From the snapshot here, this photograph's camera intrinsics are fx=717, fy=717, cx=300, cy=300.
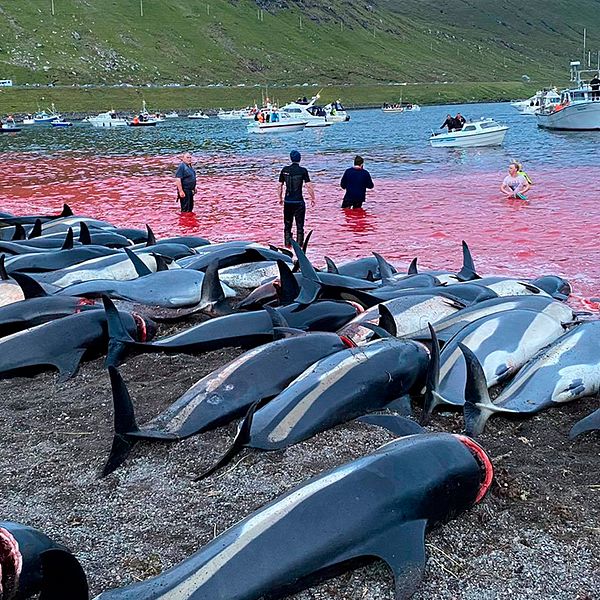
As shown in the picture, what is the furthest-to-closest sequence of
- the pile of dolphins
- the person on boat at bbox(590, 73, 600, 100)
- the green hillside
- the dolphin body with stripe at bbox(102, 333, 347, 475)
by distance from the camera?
1. the green hillside
2. the person on boat at bbox(590, 73, 600, 100)
3. the dolphin body with stripe at bbox(102, 333, 347, 475)
4. the pile of dolphins

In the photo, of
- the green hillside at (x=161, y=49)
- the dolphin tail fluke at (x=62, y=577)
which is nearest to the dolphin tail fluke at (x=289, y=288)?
the dolphin tail fluke at (x=62, y=577)

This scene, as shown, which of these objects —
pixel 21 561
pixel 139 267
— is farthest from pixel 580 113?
pixel 21 561

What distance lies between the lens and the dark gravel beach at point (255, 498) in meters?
4.50

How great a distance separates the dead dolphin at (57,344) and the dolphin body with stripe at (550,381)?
4208 mm

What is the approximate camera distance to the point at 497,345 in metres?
7.58

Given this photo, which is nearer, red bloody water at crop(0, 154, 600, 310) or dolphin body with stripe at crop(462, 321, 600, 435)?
dolphin body with stripe at crop(462, 321, 600, 435)

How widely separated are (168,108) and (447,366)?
4570 inches

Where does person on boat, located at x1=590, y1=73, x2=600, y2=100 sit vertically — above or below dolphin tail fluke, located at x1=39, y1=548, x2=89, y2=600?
above

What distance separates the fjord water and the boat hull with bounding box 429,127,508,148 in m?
0.96

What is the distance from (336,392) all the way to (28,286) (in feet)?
15.8

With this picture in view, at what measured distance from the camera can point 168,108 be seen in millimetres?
116250

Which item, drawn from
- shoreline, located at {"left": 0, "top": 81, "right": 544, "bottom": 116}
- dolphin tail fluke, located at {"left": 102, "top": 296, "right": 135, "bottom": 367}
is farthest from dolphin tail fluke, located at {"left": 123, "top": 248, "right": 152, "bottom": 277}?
shoreline, located at {"left": 0, "top": 81, "right": 544, "bottom": 116}

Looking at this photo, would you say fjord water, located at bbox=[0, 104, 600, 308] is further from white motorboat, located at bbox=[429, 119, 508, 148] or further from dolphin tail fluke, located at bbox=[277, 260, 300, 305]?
dolphin tail fluke, located at bbox=[277, 260, 300, 305]

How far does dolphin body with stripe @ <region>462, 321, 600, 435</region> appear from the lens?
6152 millimetres
